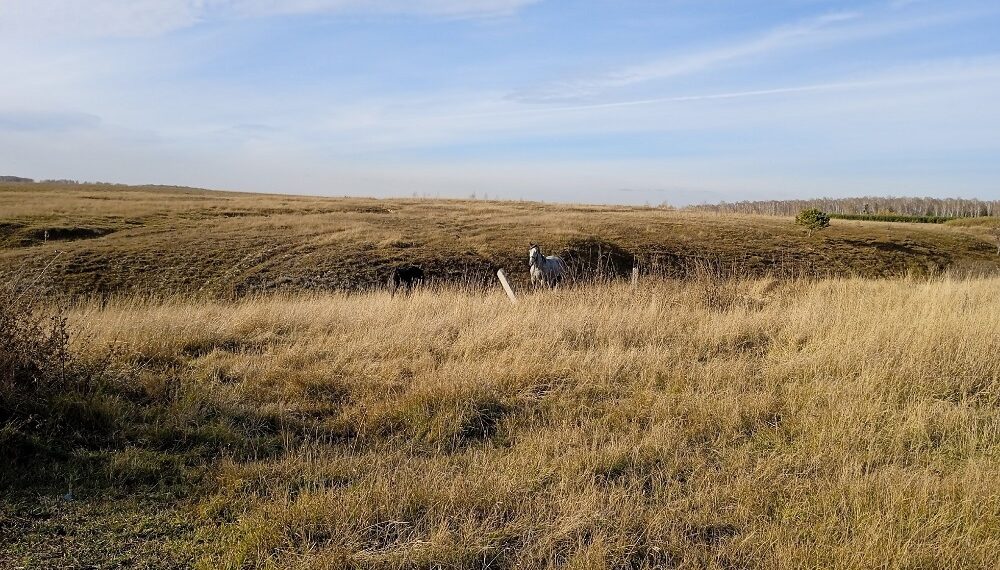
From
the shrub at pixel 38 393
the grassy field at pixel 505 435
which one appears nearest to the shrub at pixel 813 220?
the grassy field at pixel 505 435

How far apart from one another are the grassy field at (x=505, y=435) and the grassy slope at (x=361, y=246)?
949 centimetres

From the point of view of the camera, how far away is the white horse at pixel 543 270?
1330cm

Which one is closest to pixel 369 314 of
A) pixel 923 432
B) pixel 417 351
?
pixel 417 351

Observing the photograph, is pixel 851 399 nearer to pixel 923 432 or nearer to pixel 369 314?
pixel 923 432

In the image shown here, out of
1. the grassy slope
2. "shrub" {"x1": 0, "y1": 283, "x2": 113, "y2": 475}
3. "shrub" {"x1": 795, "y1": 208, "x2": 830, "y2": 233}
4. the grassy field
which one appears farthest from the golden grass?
"shrub" {"x1": 795, "y1": 208, "x2": 830, "y2": 233}

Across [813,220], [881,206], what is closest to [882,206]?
[881,206]

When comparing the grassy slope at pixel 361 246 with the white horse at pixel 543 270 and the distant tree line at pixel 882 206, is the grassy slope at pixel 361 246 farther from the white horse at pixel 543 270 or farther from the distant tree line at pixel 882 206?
the distant tree line at pixel 882 206

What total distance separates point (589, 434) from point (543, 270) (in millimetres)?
9147

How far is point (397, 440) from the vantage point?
444 cm

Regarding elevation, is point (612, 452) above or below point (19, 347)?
below

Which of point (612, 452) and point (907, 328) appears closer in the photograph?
point (612, 452)

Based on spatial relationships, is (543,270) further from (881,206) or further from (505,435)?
(881,206)

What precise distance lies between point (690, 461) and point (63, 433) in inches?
169

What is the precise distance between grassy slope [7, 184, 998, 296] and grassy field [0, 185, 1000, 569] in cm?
949
